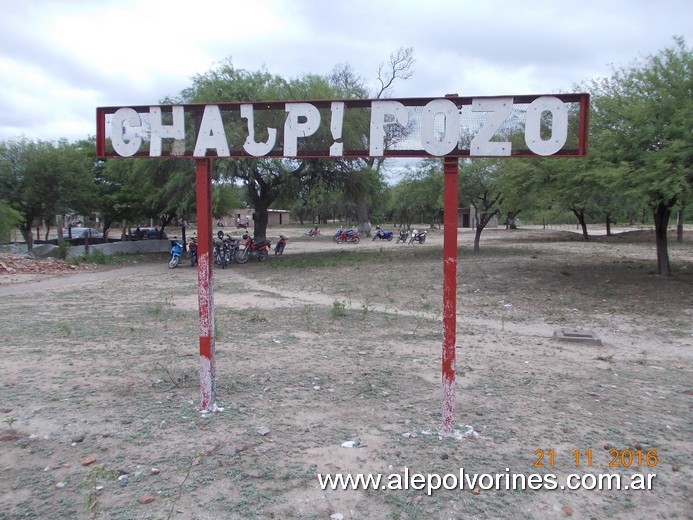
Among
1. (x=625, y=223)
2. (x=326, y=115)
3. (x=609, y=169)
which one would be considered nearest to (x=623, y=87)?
(x=609, y=169)

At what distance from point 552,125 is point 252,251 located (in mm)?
18965

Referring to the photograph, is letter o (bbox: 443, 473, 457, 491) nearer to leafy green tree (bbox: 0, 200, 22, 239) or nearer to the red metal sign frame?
the red metal sign frame

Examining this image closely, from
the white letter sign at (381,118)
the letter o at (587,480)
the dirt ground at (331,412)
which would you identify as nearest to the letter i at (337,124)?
the white letter sign at (381,118)

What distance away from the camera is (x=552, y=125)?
3877 millimetres

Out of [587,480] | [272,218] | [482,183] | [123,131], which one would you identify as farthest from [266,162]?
[272,218]

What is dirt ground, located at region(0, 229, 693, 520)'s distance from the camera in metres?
3.24

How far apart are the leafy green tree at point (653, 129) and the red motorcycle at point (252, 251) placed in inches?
551

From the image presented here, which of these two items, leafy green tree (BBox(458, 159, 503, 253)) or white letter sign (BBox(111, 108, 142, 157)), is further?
leafy green tree (BBox(458, 159, 503, 253))

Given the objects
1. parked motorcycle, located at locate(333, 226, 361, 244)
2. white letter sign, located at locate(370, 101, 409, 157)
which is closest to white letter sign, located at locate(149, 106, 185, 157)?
white letter sign, located at locate(370, 101, 409, 157)

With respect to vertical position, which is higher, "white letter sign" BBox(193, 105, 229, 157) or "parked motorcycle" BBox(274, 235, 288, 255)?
"white letter sign" BBox(193, 105, 229, 157)

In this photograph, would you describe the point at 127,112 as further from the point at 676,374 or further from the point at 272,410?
the point at 676,374

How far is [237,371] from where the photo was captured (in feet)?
19.1

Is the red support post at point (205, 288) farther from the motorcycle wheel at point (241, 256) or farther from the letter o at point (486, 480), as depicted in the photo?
the motorcycle wheel at point (241, 256)

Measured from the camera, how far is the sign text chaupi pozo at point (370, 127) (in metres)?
3.94
